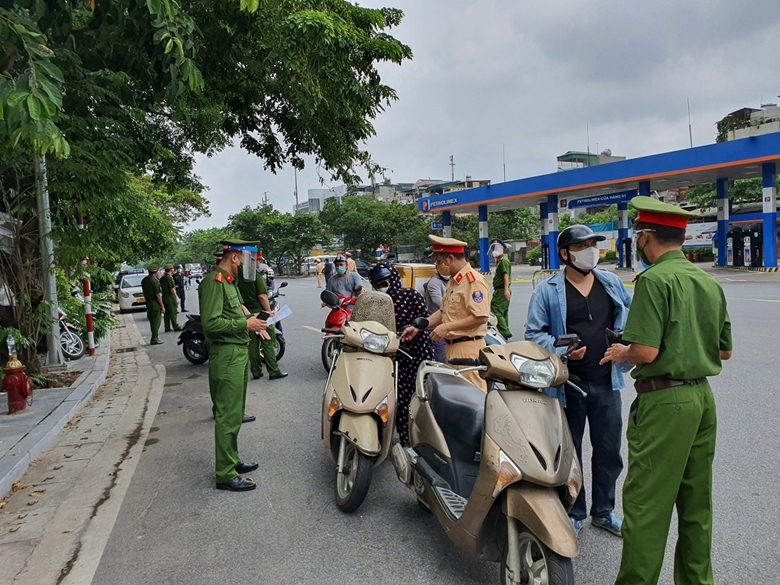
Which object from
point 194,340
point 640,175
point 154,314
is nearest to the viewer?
point 194,340

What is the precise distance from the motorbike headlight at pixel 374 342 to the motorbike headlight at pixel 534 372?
4.67ft

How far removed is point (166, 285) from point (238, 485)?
1052 centimetres

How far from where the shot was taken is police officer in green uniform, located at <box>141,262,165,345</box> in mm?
12914

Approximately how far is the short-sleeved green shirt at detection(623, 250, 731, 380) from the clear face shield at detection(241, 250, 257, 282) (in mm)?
2868

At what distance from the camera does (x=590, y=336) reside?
10.8 feet

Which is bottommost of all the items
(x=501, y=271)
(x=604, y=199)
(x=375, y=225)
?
(x=501, y=271)

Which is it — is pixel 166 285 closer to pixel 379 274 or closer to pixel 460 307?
pixel 379 274

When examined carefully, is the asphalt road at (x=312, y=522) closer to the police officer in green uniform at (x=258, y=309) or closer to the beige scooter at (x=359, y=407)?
the beige scooter at (x=359, y=407)

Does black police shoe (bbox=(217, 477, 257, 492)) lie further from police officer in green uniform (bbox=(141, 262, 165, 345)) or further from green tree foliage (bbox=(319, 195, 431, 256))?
green tree foliage (bbox=(319, 195, 431, 256))

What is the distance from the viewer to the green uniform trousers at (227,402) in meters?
4.23

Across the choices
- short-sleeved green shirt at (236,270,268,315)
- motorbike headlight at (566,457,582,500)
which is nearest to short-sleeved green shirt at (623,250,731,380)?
motorbike headlight at (566,457,582,500)

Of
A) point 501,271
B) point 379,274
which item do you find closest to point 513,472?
point 379,274

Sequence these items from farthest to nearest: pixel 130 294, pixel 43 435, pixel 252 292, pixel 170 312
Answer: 1. pixel 130 294
2. pixel 170 312
3. pixel 252 292
4. pixel 43 435

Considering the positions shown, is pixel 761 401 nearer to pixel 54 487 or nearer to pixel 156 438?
pixel 156 438
